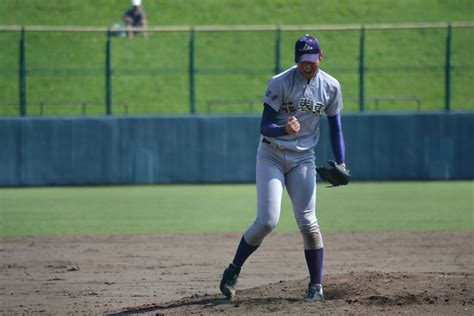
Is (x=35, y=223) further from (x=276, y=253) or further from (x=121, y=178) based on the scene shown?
(x=121, y=178)

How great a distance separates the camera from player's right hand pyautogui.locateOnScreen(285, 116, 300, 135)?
6.65 metres

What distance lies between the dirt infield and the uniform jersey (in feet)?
3.86

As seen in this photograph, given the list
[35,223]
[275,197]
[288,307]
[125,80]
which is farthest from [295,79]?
[125,80]

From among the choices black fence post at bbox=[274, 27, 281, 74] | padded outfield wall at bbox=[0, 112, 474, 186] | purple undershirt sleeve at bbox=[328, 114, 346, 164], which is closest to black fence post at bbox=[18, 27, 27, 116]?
padded outfield wall at bbox=[0, 112, 474, 186]

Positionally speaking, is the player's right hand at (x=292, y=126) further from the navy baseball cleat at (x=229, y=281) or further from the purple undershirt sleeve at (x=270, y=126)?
the navy baseball cleat at (x=229, y=281)

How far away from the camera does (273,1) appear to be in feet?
107

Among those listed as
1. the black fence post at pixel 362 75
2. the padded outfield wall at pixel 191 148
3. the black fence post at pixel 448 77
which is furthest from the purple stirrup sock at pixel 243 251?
the black fence post at pixel 448 77

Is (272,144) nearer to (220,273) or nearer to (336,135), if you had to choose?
(336,135)

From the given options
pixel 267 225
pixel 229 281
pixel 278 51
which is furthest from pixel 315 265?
pixel 278 51

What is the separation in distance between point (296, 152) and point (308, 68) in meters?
0.62

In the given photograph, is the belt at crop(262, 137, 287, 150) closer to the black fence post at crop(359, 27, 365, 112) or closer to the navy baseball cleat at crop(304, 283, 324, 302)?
the navy baseball cleat at crop(304, 283, 324, 302)

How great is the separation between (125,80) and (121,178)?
2.53 m

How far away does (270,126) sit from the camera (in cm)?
684

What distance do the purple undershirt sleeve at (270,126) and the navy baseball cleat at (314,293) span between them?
45.2 inches
